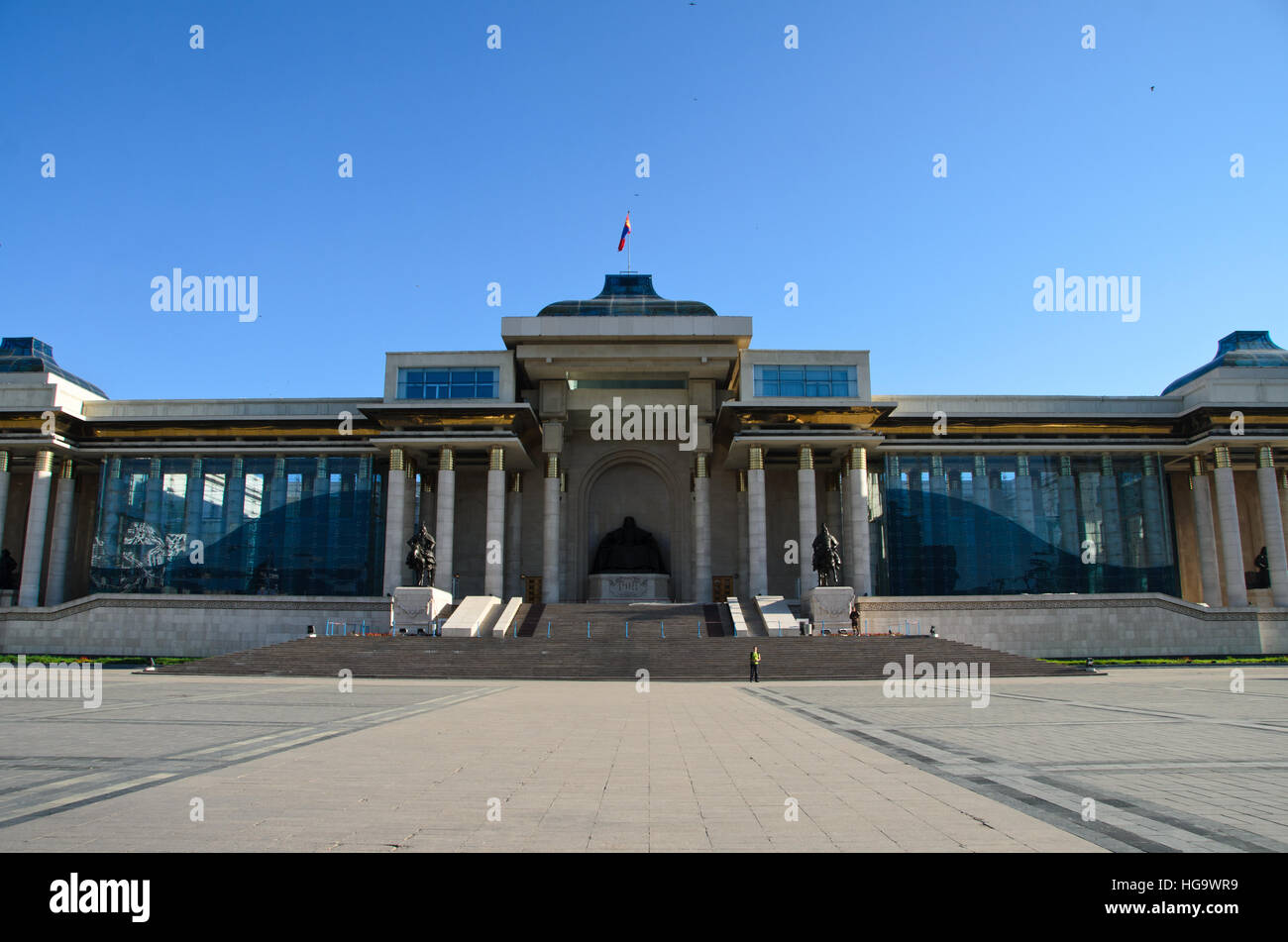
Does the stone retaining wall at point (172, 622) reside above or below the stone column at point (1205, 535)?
below

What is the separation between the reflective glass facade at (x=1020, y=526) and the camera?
4391 cm

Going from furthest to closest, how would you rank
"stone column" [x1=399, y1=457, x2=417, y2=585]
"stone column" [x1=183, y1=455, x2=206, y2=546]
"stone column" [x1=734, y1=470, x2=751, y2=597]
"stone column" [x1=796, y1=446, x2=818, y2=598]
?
"stone column" [x1=734, y1=470, x2=751, y2=597]
"stone column" [x1=183, y1=455, x2=206, y2=546]
"stone column" [x1=399, y1=457, x2=417, y2=585]
"stone column" [x1=796, y1=446, x2=818, y2=598]

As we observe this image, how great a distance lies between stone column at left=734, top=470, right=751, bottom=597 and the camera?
153ft

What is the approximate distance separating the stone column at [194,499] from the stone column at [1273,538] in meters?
55.2

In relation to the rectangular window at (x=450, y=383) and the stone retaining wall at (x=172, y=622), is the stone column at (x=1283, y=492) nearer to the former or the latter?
the rectangular window at (x=450, y=383)

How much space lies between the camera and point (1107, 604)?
131 ft

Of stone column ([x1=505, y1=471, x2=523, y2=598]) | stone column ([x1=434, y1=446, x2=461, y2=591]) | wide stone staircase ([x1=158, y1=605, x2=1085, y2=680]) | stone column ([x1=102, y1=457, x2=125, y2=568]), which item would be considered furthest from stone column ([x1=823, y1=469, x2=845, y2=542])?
stone column ([x1=102, y1=457, x2=125, y2=568])

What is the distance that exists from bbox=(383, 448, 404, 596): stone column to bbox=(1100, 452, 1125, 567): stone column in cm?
3462

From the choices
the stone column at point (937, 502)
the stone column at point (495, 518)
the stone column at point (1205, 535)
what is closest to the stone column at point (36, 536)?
the stone column at point (495, 518)

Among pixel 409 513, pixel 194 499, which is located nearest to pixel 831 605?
pixel 409 513

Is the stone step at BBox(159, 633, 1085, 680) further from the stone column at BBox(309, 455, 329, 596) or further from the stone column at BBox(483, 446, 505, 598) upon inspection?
the stone column at BBox(309, 455, 329, 596)

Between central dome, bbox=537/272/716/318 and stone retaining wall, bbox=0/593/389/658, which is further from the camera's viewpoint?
central dome, bbox=537/272/716/318

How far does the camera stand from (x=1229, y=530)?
42.1m
